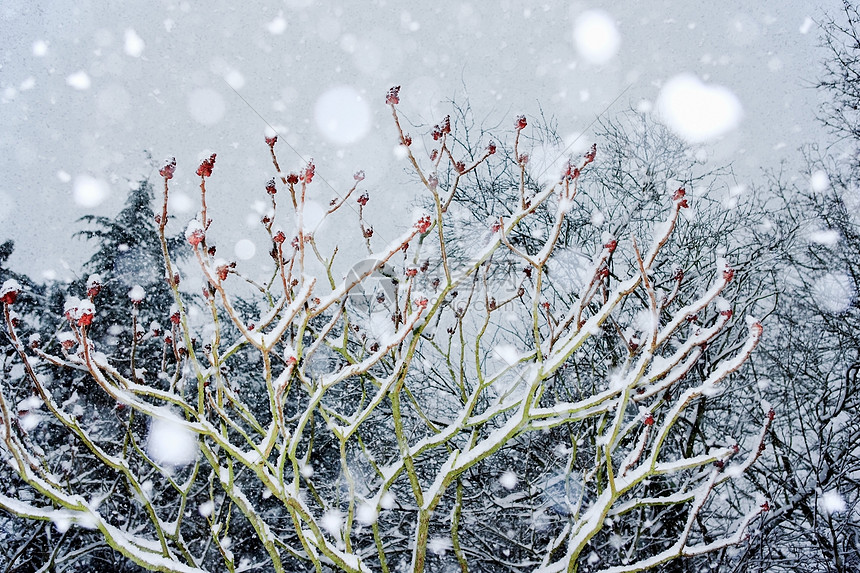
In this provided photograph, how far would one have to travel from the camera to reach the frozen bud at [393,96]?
2430mm

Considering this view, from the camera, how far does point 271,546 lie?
9.68ft

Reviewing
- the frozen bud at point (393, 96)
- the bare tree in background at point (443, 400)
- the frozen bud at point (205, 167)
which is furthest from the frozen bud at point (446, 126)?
the frozen bud at point (205, 167)

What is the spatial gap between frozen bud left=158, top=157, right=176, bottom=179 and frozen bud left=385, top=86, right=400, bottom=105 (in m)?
0.96

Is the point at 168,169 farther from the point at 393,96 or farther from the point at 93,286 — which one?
the point at 393,96

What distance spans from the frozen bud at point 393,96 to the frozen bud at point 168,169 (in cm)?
96

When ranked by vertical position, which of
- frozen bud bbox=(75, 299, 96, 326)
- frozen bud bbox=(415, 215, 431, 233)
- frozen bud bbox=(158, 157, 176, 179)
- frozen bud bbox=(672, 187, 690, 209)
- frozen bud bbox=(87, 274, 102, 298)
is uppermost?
frozen bud bbox=(672, 187, 690, 209)

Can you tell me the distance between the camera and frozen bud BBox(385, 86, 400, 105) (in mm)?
2430

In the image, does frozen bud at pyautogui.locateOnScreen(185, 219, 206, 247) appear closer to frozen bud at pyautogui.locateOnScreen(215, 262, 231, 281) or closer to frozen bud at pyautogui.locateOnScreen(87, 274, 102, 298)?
frozen bud at pyautogui.locateOnScreen(215, 262, 231, 281)

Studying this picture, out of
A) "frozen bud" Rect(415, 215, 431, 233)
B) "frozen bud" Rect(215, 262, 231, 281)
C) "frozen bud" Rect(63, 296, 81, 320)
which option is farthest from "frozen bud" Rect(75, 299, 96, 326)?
"frozen bud" Rect(415, 215, 431, 233)

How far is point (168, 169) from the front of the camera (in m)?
2.02

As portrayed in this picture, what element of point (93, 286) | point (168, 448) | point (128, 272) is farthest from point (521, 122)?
point (128, 272)

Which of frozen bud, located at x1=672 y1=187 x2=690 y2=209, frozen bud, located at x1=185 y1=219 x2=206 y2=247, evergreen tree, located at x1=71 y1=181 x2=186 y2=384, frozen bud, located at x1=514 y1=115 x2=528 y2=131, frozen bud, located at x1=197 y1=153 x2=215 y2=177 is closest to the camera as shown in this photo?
frozen bud, located at x1=185 y1=219 x2=206 y2=247

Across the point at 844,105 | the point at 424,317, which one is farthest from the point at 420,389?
the point at 844,105

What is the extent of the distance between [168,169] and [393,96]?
1034 millimetres
